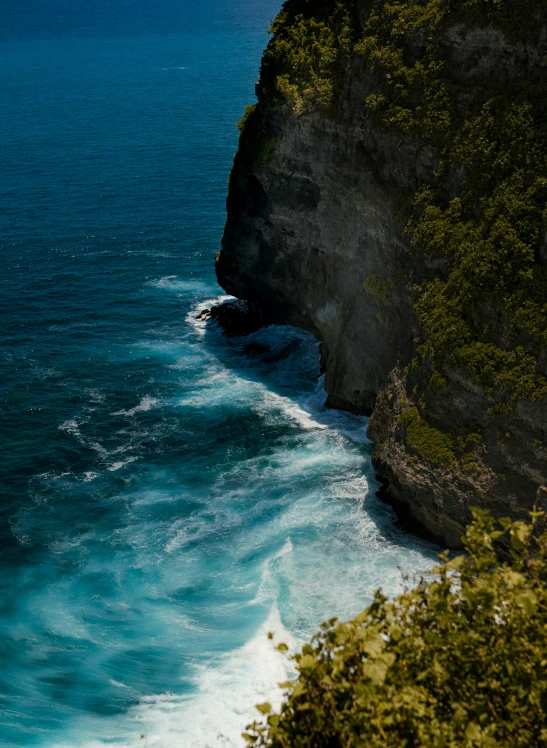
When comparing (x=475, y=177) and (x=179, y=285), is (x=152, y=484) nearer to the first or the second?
(x=475, y=177)

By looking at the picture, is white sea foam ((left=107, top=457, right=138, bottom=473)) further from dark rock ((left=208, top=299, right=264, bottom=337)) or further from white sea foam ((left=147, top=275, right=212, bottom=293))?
white sea foam ((left=147, top=275, right=212, bottom=293))

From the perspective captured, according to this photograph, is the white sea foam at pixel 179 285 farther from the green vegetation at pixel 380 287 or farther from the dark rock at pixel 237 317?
the green vegetation at pixel 380 287

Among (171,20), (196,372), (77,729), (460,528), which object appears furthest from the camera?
(171,20)

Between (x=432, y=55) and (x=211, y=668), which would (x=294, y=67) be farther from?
(x=211, y=668)

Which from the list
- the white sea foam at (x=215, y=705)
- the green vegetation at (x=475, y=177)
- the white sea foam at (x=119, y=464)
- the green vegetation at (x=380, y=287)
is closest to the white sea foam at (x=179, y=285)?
the white sea foam at (x=119, y=464)

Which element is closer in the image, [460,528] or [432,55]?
[460,528]

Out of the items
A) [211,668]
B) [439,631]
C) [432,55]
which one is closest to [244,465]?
[211,668]

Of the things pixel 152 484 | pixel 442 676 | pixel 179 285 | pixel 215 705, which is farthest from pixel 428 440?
pixel 179 285
